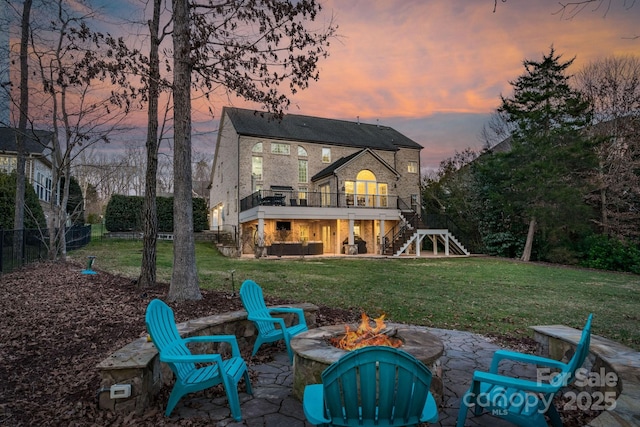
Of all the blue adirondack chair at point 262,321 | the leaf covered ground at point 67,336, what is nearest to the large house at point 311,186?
the leaf covered ground at point 67,336

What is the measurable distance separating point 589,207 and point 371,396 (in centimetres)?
2168

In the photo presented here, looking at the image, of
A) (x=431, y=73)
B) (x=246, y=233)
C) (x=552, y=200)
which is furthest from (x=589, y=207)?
(x=246, y=233)

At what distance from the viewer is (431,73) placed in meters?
14.8

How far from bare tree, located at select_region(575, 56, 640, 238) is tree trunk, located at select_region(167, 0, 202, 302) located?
67.4 feet

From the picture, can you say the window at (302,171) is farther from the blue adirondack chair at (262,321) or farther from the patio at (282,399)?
the patio at (282,399)

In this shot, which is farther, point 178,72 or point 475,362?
point 178,72

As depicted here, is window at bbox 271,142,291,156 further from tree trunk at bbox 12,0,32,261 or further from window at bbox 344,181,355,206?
tree trunk at bbox 12,0,32,261

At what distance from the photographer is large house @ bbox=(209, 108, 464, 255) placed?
23594 mm

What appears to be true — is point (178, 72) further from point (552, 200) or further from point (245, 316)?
point (552, 200)

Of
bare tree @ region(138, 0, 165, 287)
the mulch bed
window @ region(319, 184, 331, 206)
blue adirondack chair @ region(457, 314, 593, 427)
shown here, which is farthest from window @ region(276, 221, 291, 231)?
blue adirondack chair @ region(457, 314, 593, 427)

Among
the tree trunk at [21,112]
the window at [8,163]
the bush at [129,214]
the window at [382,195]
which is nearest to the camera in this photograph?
the tree trunk at [21,112]

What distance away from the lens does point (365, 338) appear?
3.89m

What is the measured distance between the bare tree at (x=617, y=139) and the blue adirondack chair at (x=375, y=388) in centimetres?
2121

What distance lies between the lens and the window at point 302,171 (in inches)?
1052
